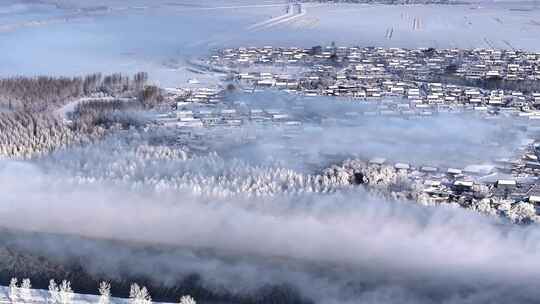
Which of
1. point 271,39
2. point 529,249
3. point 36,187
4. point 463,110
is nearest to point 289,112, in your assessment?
point 463,110

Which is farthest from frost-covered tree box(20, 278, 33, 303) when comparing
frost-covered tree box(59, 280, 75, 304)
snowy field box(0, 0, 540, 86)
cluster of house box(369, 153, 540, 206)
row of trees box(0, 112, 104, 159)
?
snowy field box(0, 0, 540, 86)

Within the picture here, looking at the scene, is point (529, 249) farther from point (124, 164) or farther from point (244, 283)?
point (124, 164)

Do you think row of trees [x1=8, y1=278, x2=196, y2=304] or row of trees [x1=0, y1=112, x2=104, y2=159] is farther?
row of trees [x1=0, y1=112, x2=104, y2=159]

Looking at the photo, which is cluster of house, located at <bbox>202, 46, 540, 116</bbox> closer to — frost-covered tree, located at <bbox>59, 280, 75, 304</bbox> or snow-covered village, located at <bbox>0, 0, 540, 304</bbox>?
snow-covered village, located at <bbox>0, 0, 540, 304</bbox>

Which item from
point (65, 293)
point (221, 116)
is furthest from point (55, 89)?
point (65, 293)

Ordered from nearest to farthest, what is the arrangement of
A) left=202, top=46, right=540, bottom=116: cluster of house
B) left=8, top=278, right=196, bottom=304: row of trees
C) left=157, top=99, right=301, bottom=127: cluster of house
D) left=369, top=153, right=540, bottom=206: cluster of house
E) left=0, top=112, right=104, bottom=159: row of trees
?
1. left=8, top=278, right=196, bottom=304: row of trees
2. left=369, top=153, right=540, bottom=206: cluster of house
3. left=0, top=112, right=104, bottom=159: row of trees
4. left=157, top=99, right=301, bottom=127: cluster of house
5. left=202, top=46, right=540, bottom=116: cluster of house

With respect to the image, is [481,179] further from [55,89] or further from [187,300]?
[55,89]
